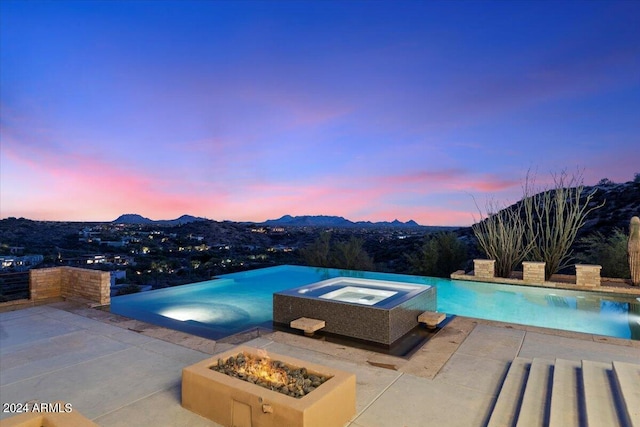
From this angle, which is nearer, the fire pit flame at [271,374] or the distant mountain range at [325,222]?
the fire pit flame at [271,374]

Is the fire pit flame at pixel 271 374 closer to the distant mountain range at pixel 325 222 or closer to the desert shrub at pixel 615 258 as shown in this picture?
the desert shrub at pixel 615 258

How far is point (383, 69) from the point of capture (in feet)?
31.6

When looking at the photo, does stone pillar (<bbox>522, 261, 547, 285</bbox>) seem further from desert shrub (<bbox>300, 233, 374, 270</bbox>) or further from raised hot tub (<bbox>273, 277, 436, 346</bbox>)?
desert shrub (<bbox>300, 233, 374, 270</bbox>)

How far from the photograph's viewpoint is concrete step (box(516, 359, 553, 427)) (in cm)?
242

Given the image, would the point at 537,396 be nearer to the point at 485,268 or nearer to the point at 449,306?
the point at 449,306

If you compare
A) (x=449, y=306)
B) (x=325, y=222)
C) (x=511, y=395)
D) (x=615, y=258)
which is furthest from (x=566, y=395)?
(x=325, y=222)

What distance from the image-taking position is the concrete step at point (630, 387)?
88.8 inches

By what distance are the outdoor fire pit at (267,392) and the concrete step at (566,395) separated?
4.83ft

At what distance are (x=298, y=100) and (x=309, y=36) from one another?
1986 mm

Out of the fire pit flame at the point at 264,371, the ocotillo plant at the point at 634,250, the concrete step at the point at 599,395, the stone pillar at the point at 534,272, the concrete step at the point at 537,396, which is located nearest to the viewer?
the concrete step at the point at 599,395

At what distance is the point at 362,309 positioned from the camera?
4617 mm

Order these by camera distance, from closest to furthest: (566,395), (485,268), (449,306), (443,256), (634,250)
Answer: (566,395)
(449,306)
(634,250)
(485,268)
(443,256)

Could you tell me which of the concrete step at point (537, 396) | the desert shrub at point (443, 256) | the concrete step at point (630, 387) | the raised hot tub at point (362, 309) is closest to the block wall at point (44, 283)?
the raised hot tub at point (362, 309)

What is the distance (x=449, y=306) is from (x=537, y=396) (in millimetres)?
4182
